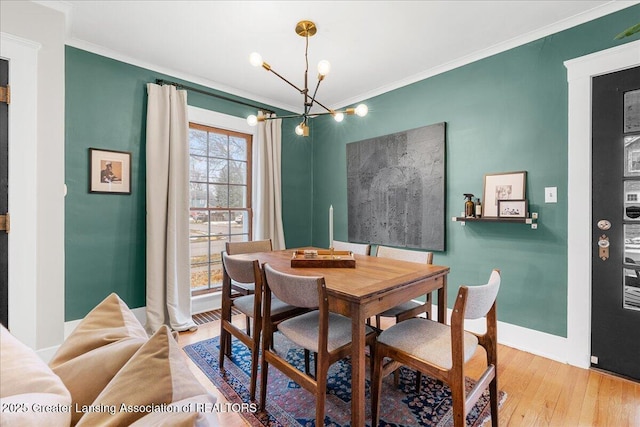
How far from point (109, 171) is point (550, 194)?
155 inches

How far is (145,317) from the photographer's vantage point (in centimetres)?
307

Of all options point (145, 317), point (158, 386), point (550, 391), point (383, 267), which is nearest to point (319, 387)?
point (383, 267)

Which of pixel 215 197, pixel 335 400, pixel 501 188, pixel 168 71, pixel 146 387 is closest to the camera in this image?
pixel 146 387

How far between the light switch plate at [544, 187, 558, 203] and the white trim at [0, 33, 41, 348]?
388cm

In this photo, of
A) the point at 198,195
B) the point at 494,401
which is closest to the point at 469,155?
the point at 494,401

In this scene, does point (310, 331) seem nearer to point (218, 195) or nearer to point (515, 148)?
point (515, 148)

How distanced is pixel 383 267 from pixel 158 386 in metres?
1.53

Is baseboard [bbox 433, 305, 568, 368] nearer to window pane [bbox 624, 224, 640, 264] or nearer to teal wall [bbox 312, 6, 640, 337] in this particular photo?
teal wall [bbox 312, 6, 640, 337]

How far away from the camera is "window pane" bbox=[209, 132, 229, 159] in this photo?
3.63 meters

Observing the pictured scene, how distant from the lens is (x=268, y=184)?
396cm

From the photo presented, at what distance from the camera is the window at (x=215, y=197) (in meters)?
3.51

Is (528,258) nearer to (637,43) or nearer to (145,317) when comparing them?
(637,43)

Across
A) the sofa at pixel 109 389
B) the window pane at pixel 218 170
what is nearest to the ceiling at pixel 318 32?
the window pane at pixel 218 170

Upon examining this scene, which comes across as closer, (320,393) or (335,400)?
(320,393)
